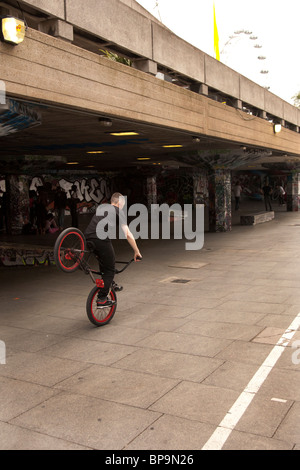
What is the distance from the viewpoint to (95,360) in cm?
612

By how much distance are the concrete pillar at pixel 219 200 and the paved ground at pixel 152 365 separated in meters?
10.0

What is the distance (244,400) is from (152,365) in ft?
4.69

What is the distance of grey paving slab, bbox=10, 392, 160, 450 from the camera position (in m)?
4.12

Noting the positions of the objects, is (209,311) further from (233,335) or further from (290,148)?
(290,148)

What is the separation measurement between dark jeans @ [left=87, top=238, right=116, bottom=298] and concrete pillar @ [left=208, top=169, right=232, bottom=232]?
14.6 meters

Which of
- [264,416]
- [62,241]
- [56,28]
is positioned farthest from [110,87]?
[264,416]

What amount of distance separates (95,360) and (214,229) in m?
16.1

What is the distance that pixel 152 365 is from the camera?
5871mm

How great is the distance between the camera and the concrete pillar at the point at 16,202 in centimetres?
2145

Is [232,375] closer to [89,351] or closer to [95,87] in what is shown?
[89,351]

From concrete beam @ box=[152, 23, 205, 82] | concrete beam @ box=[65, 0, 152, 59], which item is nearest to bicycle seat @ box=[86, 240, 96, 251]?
concrete beam @ box=[65, 0, 152, 59]

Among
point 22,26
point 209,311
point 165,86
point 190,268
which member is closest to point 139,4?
point 165,86

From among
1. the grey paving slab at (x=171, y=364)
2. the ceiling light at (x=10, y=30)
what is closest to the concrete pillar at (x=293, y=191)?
the ceiling light at (x=10, y=30)

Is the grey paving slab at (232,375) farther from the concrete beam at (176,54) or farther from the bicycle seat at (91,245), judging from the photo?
the concrete beam at (176,54)
